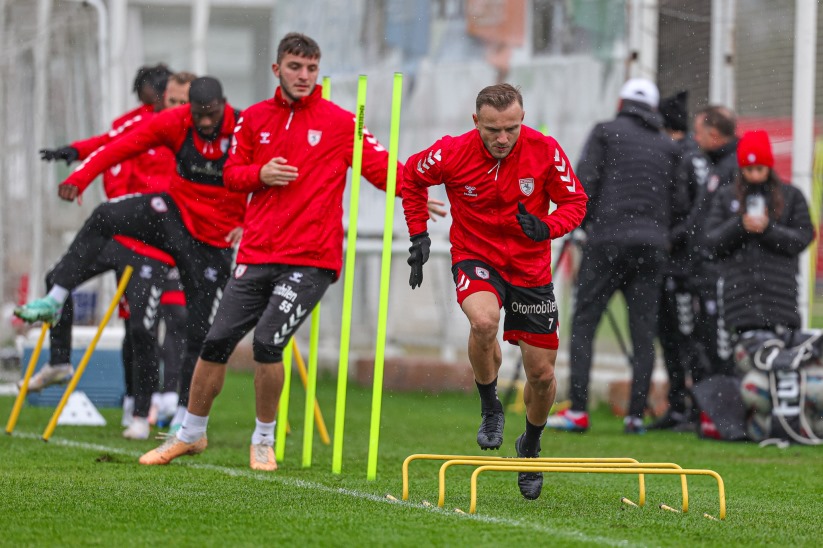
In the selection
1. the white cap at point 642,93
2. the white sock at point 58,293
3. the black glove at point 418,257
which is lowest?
the white sock at point 58,293

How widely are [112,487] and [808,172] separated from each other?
707 centimetres

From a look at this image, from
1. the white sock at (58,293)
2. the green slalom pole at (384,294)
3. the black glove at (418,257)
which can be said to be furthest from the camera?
the white sock at (58,293)

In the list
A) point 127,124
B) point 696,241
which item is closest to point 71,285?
point 127,124

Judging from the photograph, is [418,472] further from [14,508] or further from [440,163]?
[14,508]

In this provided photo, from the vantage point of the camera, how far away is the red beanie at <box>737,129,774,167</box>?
980 centimetres

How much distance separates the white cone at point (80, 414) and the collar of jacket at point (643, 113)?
15.3 feet

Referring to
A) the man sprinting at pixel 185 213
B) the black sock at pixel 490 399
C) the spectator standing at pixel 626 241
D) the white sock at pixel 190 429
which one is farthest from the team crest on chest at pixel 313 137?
the spectator standing at pixel 626 241

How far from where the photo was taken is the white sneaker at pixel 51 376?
386 inches

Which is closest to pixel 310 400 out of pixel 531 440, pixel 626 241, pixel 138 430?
pixel 531 440

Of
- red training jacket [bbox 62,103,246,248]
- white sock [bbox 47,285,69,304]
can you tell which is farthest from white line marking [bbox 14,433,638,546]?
red training jacket [bbox 62,103,246,248]

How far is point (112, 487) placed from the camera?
6500mm

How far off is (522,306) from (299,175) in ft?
5.16

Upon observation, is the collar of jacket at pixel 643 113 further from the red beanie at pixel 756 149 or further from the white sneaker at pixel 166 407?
the white sneaker at pixel 166 407

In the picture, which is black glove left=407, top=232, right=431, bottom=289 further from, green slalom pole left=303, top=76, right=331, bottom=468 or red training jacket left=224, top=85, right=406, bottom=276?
green slalom pole left=303, top=76, right=331, bottom=468
